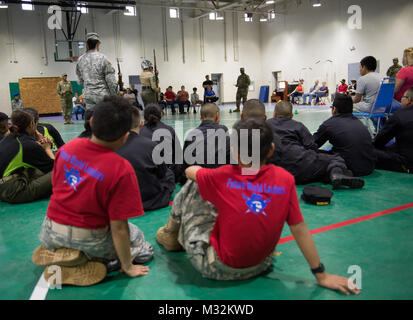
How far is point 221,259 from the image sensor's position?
1801 mm

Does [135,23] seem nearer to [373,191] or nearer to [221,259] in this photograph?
[373,191]

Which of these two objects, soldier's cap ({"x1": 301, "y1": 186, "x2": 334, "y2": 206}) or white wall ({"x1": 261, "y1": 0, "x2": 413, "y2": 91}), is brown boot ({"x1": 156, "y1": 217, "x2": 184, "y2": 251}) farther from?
white wall ({"x1": 261, "y1": 0, "x2": 413, "y2": 91})

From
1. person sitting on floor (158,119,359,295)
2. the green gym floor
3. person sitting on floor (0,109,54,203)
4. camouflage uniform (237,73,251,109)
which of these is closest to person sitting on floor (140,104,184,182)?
the green gym floor

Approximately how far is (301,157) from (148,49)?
18.5 metres

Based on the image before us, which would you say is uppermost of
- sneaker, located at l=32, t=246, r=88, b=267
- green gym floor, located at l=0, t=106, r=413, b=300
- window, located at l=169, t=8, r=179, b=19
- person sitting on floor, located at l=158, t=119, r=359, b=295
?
window, located at l=169, t=8, r=179, b=19

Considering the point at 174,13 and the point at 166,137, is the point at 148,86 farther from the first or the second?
the point at 174,13

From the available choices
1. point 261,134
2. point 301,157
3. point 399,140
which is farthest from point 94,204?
point 399,140

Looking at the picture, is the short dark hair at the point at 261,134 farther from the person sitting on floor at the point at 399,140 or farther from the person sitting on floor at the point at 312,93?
the person sitting on floor at the point at 312,93

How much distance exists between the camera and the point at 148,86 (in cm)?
999

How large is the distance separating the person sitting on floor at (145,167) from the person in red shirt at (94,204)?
3.74 ft

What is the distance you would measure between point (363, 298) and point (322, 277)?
0.21 metres

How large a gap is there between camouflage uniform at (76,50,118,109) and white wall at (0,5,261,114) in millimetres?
14883

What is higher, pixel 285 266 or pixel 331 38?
pixel 331 38

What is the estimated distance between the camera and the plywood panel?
58.4ft
